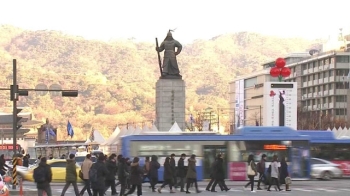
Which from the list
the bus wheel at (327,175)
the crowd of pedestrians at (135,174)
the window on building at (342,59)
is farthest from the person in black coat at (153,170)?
the window on building at (342,59)

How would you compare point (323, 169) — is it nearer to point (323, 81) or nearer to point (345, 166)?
point (345, 166)

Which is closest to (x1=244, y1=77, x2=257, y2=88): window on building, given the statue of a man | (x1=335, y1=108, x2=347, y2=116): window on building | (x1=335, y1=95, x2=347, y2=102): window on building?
(x1=335, y1=95, x2=347, y2=102): window on building

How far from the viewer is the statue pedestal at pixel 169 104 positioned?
229ft

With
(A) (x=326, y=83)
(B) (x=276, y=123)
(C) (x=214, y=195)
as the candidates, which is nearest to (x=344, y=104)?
(A) (x=326, y=83)

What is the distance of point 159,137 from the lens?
4497cm

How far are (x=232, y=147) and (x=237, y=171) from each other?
4.14 ft

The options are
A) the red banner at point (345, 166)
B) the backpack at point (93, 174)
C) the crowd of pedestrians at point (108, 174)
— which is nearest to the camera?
the crowd of pedestrians at point (108, 174)

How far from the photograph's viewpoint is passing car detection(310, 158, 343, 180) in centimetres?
5047

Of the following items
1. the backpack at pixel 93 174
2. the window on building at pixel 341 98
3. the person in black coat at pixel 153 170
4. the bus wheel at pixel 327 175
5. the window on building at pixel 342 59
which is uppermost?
the window on building at pixel 342 59

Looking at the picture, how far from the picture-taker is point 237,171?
151ft

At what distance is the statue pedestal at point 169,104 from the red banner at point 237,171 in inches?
929

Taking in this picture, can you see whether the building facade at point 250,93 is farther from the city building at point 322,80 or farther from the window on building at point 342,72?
the window on building at point 342,72

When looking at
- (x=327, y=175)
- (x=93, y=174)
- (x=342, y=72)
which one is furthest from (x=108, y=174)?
(x=342, y=72)

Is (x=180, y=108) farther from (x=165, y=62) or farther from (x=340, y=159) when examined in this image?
(x=340, y=159)
